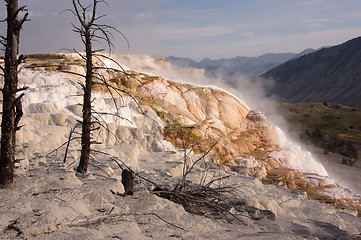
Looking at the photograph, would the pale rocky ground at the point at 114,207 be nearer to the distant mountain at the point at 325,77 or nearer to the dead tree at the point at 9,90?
the dead tree at the point at 9,90

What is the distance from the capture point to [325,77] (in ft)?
319

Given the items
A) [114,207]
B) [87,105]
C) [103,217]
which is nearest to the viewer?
[103,217]

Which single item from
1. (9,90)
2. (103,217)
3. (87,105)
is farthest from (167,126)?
(103,217)

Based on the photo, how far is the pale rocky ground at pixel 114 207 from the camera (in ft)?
9.23

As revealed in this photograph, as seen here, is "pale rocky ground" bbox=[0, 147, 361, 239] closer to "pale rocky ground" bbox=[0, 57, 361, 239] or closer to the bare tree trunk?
"pale rocky ground" bbox=[0, 57, 361, 239]

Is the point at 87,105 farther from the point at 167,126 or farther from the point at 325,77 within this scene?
the point at 325,77

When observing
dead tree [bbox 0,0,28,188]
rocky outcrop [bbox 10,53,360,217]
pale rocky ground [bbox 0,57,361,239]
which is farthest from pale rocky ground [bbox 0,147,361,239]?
rocky outcrop [bbox 10,53,360,217]

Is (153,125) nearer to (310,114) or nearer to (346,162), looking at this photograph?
(346,162)

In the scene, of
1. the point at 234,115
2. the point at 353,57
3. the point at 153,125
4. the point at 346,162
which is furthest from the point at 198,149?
the point at 353,57

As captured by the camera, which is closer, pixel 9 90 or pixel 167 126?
pixel 9 90

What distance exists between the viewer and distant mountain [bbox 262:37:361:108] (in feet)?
273

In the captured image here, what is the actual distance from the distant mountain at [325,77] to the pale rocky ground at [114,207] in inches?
2880

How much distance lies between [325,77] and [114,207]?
10541cm

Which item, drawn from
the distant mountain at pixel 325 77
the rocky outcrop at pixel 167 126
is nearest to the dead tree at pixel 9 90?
the rocky outcrop at pixel 167 126
